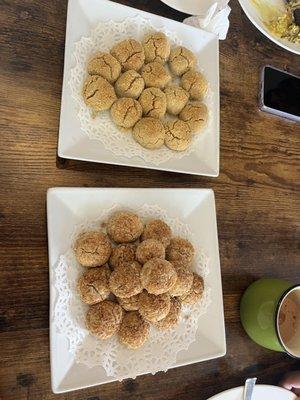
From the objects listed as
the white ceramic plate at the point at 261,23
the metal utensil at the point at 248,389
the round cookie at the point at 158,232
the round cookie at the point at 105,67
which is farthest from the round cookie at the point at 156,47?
the metal utensil at the point at 248,389

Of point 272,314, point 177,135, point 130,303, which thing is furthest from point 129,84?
point 272,314

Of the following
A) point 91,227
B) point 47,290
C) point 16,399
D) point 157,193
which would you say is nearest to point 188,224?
point 157,193

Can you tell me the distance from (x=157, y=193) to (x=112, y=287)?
250 millimetres

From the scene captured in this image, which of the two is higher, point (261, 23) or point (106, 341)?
point (261, 23)

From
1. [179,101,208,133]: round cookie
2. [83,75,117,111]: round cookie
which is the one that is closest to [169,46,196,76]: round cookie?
[179,101,208,133]: round cookie

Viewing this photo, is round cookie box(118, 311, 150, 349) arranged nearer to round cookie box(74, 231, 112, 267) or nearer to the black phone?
round cookie box(74, 231, 112, 267)

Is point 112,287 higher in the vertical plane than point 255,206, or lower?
lower

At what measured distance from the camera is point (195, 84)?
3.40ft

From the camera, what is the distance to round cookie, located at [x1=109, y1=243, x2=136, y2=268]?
0.86m

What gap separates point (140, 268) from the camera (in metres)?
0.85

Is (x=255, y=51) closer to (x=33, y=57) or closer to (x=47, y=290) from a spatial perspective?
(x=33, y=57)

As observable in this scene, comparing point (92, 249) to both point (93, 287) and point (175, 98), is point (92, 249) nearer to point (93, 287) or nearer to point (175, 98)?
point (93, 287)

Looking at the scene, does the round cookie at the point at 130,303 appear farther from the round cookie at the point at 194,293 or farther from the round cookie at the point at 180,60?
the round cookie at the point at 180,60

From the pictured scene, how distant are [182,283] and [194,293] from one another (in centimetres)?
7
